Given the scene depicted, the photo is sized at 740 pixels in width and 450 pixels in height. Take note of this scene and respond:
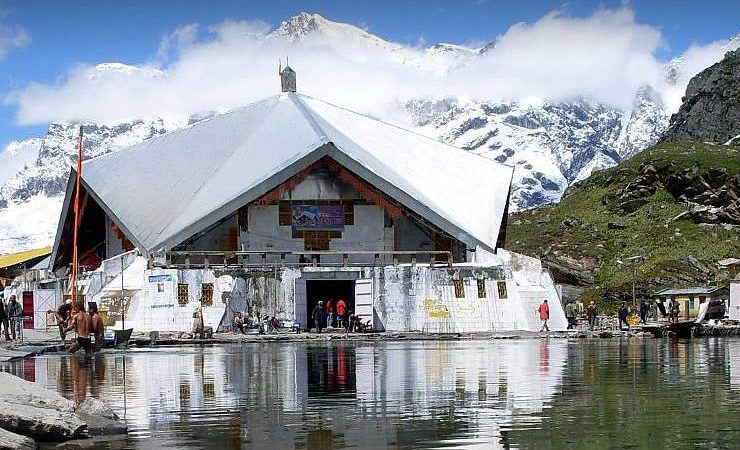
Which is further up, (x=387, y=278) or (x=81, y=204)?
(x=81, y=204)

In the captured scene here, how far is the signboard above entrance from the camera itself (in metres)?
52.2

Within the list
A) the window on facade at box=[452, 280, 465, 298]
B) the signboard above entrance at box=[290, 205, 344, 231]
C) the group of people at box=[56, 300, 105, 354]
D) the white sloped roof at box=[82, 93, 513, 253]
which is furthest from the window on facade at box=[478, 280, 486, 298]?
the group of people at box=[56, 300, 105, 354]

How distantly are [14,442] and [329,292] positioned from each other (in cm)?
3875

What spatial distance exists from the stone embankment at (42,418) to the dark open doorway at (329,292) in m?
33.1

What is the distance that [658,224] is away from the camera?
8525 centimetres

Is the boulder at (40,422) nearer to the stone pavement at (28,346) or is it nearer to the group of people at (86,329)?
the stone pavement at (28,346)

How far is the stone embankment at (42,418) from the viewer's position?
11.8 m

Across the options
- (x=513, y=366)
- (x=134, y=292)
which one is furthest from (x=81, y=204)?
(x=513, y=366)

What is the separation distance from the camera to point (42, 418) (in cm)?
1214

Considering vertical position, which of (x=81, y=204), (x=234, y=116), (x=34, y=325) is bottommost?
(x=34, y=325)

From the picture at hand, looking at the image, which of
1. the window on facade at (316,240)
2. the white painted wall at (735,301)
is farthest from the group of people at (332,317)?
the white painted wall at (735,301)

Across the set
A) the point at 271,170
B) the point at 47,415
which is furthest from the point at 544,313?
the point at 47,415

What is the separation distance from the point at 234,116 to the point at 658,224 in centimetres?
3674

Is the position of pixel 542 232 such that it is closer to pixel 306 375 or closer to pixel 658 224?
pixel 658 224
